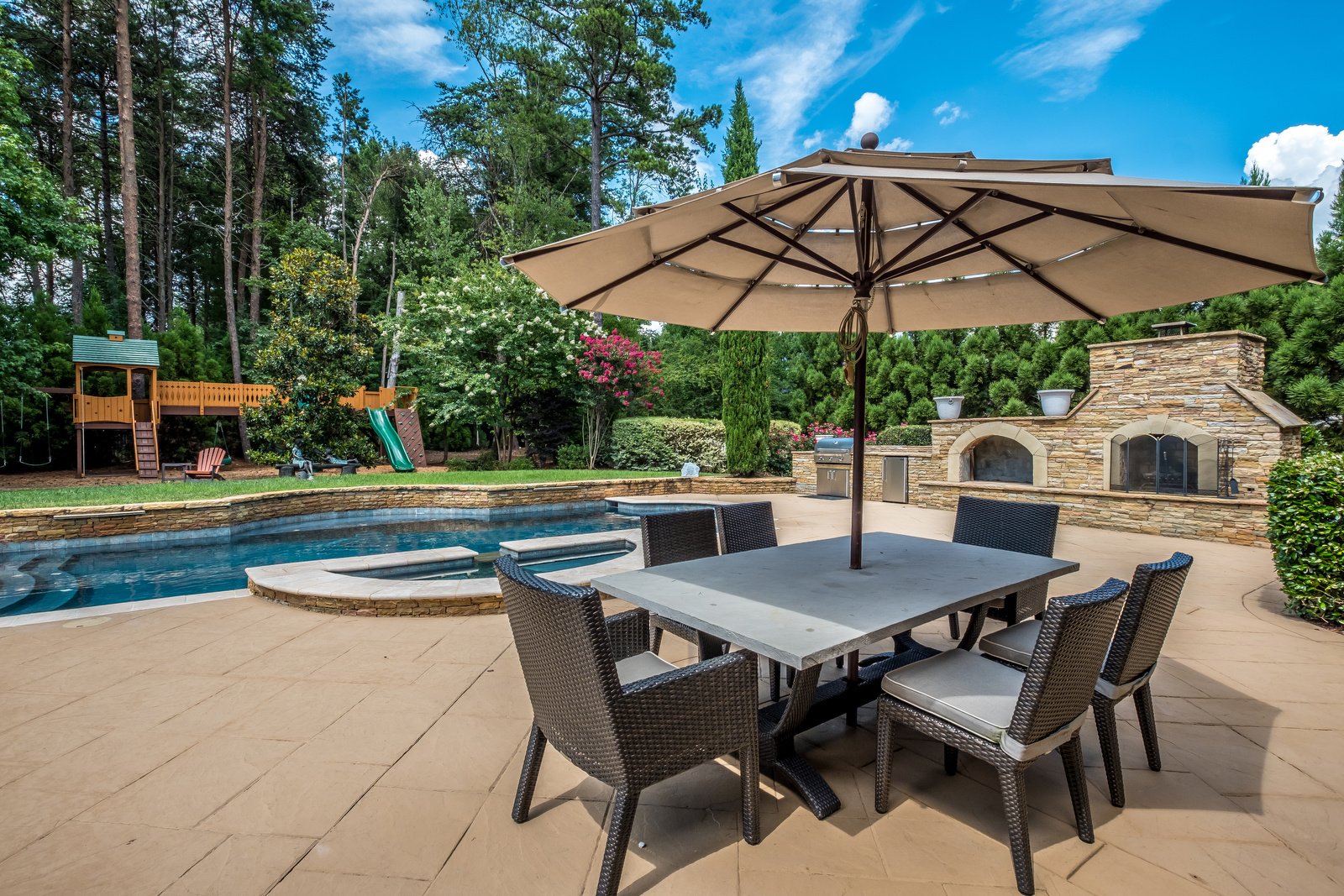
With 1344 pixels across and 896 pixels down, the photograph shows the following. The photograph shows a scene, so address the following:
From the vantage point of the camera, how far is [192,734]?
2277 millimetres

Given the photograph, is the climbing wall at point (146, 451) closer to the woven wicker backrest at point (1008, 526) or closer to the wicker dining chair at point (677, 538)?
the wicker dining chair at point (677, 538)

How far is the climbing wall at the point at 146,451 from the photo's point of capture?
11.9 m

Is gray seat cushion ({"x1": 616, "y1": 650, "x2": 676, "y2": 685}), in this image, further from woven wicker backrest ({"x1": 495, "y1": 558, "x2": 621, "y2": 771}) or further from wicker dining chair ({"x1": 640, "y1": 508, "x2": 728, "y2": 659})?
wicker dining chair ({"x1": 640, "y1": 508, "x2": 728, "y2": 659})

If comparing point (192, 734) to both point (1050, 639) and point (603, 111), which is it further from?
point (603, 111)

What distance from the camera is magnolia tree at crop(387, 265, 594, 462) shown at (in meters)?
12.2

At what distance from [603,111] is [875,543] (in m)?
16.6

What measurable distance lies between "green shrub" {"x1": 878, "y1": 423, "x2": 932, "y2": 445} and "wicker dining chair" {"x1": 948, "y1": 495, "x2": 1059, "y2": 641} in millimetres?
7386

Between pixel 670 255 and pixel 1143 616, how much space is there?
2.17 meters

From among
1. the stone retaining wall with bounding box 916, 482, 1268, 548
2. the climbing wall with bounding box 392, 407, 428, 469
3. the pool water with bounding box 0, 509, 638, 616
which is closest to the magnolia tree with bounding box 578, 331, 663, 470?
the pool water with bounding box 0, 509, 638, 616

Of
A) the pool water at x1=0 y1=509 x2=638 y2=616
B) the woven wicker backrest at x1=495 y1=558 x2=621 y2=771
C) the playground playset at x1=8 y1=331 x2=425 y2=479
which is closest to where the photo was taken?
the woven wicker backrest at x1=495 y1=558 x2=621 y2=771

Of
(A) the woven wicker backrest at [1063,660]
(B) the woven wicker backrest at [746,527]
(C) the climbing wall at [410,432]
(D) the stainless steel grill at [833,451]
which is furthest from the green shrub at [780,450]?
(A) the woven wicker backrest at [1063,660]

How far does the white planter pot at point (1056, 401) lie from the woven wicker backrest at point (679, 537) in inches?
267

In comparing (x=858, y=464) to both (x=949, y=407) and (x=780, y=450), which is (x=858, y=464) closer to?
(x=949, y=407)

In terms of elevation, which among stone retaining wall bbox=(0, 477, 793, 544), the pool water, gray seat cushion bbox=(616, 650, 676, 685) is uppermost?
gray seat cushion bbox=(616, 650, 676, 685)
